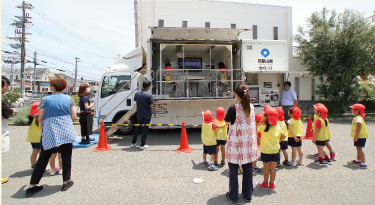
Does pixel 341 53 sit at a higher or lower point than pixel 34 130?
higher

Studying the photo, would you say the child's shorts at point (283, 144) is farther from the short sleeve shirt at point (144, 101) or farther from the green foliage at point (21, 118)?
the green foliage at point (21, 118)

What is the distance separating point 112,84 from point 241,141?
6.51 meters

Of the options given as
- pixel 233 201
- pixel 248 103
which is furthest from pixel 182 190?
pixel 248 103

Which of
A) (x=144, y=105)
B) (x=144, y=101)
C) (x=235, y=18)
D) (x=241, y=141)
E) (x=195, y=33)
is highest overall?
(x=235, y=18)

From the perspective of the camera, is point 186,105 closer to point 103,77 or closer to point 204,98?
point 204,98

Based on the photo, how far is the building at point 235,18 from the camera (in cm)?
1603

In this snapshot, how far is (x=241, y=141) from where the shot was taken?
10.0ft

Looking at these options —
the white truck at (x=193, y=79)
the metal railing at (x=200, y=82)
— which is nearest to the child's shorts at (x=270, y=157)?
the white truck at (x=193, y=79)

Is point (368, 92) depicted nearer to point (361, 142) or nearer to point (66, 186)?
point (361, 142)

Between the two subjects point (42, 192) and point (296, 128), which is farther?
point (296, 128)

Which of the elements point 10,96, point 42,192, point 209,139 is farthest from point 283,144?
point 10,96

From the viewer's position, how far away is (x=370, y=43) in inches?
495

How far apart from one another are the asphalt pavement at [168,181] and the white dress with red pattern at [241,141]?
0.71 m

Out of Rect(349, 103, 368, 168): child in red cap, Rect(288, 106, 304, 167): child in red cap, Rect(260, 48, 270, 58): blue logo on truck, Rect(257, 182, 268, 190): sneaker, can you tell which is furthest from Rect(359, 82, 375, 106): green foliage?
Rect(257, 182, 268, 190): sneaker
